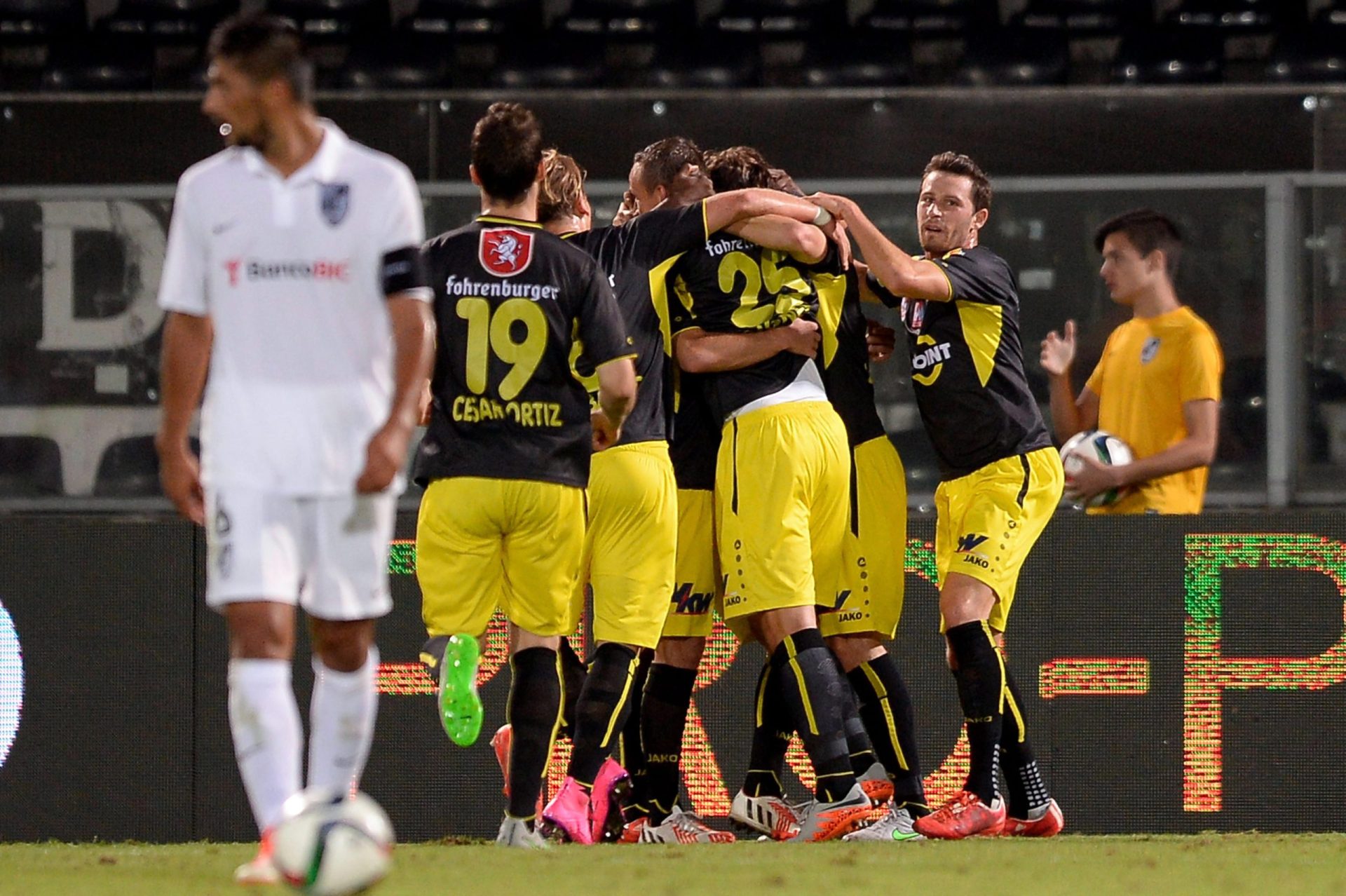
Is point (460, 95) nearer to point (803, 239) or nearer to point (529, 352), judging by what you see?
point (803, 239)

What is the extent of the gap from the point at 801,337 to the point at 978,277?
0.59 metres

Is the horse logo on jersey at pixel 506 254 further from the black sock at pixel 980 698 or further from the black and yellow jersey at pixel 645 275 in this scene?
the black sock at pixel 980 698

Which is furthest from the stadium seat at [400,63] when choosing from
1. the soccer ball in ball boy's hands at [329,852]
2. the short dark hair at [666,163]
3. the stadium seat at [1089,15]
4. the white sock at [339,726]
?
the soccer ball in ball boy's hands at [329,852]

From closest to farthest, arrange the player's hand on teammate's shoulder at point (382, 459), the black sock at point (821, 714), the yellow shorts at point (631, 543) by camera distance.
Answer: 1. the player's hand on teammate's shoulder at point (382, 459)
2. the black sock at point (821, 714)
3. the yellow shorts at point (631, 543)

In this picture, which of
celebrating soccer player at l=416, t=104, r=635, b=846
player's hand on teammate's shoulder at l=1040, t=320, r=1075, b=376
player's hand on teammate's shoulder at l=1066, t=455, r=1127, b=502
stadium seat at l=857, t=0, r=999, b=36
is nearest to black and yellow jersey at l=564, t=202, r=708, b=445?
celebrating soccer player at l=416, t=104, r=635, b=846

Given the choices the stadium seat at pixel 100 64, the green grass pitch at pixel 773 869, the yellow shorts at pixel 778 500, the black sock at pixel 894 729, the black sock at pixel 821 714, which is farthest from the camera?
the stadium seat at pixel 100 64

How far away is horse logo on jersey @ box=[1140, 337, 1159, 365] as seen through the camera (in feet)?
21.7

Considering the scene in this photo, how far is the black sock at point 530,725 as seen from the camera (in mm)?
5145

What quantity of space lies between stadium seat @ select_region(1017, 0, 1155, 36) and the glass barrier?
16.5 feet

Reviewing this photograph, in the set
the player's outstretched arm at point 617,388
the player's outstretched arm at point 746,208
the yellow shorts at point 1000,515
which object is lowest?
the yellow shorts at point 1000,515

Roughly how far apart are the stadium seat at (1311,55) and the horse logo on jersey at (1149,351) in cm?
590

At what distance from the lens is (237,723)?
3.81m

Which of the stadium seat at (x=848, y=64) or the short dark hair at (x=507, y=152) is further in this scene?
the stadium seat at (x=848, y=64)

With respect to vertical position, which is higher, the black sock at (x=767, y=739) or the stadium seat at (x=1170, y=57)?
the stadium seat at (x=1170, y=57)
